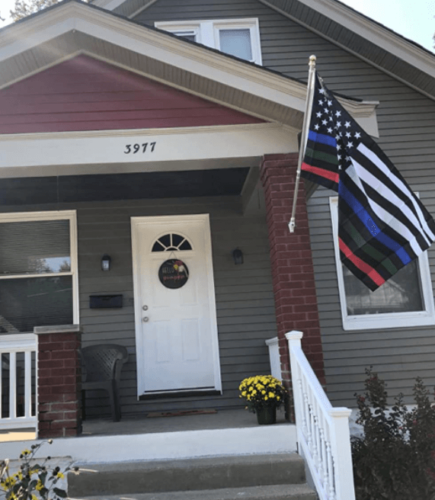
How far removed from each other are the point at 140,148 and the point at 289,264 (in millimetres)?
1714

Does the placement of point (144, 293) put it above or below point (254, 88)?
below

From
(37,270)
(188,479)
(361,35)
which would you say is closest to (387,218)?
(188,479)

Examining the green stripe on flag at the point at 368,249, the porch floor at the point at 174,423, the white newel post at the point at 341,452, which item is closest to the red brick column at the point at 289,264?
the porch floor at the point at 174,423

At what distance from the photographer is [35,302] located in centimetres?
694

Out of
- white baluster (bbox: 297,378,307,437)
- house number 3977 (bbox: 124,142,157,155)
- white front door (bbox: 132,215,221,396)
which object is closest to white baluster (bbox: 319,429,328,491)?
white baluster (bbox: 297,378,307,437)

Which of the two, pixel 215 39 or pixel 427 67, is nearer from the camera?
pixel 427 67

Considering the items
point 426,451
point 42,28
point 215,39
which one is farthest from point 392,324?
point 42,28

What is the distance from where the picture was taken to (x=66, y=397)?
475 cm

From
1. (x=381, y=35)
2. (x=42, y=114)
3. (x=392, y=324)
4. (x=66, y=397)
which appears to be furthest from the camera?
(x=381, y=35)

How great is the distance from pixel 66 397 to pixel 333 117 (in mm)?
3097

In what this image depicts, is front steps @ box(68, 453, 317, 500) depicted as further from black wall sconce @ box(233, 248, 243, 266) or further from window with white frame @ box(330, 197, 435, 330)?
black wall sconce @ box(233, 248, 243, 266)

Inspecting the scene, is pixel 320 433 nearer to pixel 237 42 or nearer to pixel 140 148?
pixel 140 148

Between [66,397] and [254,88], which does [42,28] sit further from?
[66,397]

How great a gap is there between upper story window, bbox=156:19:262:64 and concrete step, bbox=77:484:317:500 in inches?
226
